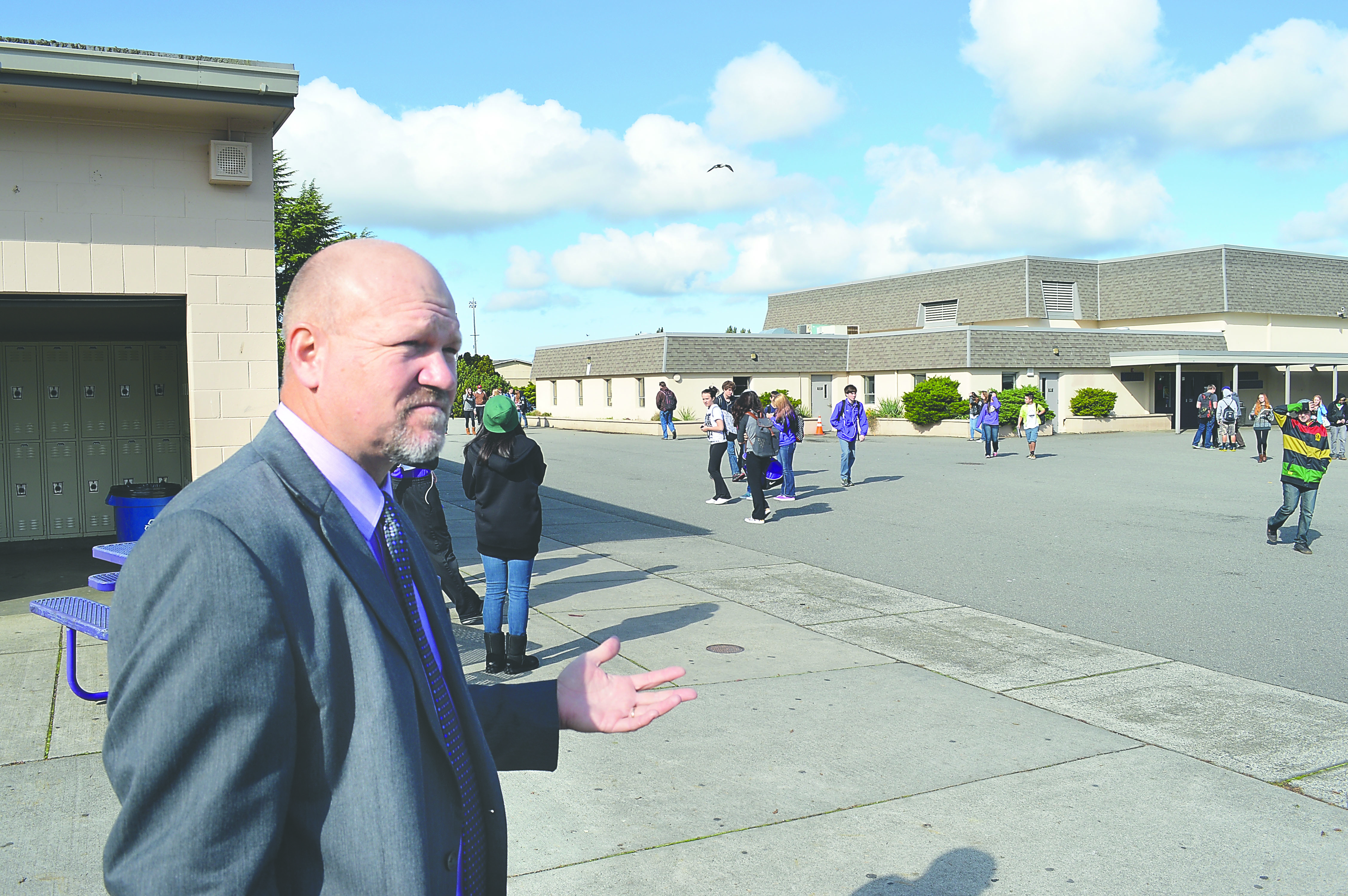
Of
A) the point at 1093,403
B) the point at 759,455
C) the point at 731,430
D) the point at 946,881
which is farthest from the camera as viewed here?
the point at 1093,403

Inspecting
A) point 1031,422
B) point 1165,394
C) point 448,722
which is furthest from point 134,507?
point 1165,394

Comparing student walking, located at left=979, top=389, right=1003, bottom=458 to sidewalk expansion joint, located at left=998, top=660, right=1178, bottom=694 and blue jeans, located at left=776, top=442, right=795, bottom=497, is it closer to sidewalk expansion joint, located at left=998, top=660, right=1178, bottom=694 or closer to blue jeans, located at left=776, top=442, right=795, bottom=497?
blue jeans, located at left=776, top=442, right=795, bottom=497

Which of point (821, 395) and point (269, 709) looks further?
point (821, 395)

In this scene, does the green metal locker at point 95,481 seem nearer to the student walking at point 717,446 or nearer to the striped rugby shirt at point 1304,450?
the student walking at point 717,446

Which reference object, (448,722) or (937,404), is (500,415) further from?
(937,404)

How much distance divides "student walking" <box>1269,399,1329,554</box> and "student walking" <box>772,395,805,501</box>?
7161mm

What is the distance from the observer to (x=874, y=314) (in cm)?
5709

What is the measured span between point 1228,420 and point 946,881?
29.3 metres

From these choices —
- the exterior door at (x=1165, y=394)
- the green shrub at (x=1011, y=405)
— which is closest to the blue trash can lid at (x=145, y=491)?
the green shrub at (x=1011, y=405)

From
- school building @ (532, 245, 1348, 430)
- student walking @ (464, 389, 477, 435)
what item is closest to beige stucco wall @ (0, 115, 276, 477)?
student walking @ (464, 389, 477, 435)

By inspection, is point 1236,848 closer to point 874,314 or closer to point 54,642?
point 54,642

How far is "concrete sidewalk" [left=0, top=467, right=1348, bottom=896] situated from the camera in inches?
160

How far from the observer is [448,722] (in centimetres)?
166

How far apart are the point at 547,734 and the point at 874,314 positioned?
5679 centimetres
